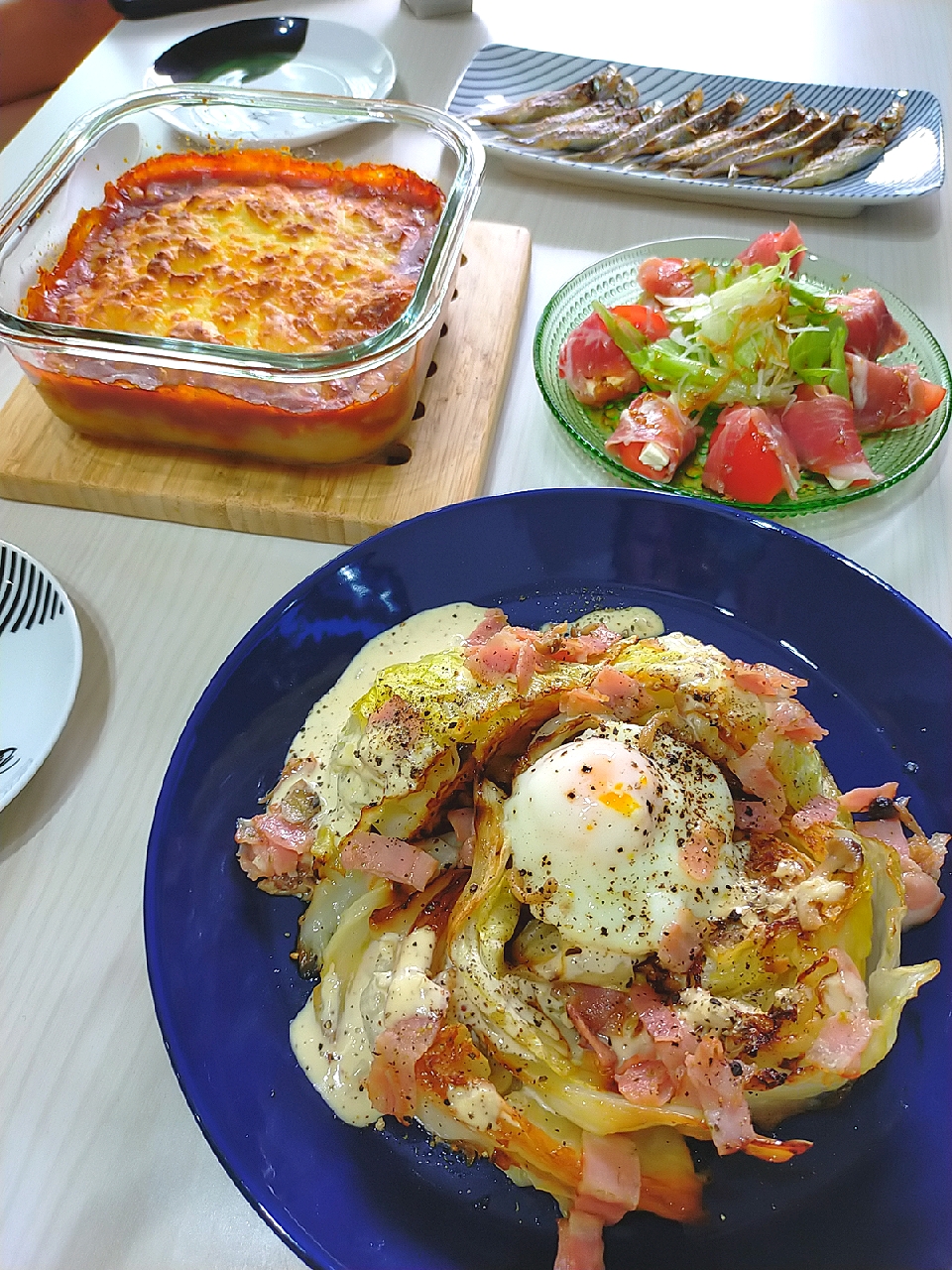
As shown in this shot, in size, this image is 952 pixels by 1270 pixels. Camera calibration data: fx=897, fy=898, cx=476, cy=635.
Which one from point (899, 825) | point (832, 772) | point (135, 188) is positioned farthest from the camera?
point (135, 188)

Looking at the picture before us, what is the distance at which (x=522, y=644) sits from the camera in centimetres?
124

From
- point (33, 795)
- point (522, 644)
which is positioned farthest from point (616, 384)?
point (33, 795)

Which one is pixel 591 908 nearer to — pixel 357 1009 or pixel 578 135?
pixel 357 1009

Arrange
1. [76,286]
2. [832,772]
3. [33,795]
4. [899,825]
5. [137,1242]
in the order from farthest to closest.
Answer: [76,286] < [33,795] < [832,772] < [899,825] < [137,1242]

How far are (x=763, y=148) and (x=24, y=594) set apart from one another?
2069 millimetres

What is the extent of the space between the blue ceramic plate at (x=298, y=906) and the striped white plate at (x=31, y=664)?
30 centimetres

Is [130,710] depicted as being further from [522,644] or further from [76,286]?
[76,286]

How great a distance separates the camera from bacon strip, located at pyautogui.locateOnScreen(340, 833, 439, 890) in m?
1.15

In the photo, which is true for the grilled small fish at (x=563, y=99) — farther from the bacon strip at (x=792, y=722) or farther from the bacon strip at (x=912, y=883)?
the bacon strip at (x=912, y=883)

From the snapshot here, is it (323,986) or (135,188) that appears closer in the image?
(323,986)

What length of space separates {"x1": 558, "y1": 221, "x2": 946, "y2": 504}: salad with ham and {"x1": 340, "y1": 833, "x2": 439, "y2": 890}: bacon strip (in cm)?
88

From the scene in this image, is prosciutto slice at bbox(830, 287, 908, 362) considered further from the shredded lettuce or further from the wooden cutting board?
the wooden cutting board

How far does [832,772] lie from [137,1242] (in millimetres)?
1059

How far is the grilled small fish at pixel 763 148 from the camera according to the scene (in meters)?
2.30
